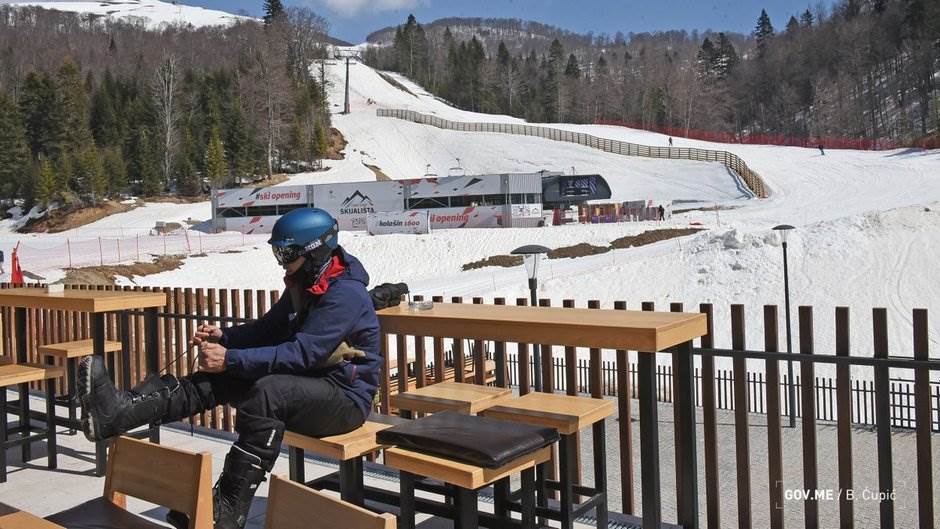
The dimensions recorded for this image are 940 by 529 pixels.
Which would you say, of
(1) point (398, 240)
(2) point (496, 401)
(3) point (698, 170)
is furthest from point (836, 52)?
(2) point (496, 401)

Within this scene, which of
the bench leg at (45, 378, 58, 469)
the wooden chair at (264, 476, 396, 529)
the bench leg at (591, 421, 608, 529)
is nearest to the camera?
the wooden chair at (264, 476, 396, 529)

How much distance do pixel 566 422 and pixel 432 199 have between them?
144ft

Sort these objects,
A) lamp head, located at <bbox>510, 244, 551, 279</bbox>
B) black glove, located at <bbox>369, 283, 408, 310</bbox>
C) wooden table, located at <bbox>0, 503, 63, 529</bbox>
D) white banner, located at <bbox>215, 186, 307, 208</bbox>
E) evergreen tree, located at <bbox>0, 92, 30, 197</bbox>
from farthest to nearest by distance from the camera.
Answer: evergreen tree, located at <bbox>0, 92, 30, 197</bbox> → white banner, located at <bbox>215, 186, 307, 208</bbox> → lamp head, located at <bbox>510, 244, 551, 279</bbox> → black glove, located at <bbox>369, 283, 408, 310</bbox> → wooden table, located at <bbox>0, 503, 63, 529</bbox>

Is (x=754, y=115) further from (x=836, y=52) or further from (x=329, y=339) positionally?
(x=329, y=339)

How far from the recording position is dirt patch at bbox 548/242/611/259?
109 feet

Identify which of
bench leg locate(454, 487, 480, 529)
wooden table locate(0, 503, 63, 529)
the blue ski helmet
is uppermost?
the blue ski helmet

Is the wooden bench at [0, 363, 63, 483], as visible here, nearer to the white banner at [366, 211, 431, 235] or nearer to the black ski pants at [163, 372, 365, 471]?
the black ski pants at [163, 372, 365, 471]

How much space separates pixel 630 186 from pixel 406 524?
6260cm

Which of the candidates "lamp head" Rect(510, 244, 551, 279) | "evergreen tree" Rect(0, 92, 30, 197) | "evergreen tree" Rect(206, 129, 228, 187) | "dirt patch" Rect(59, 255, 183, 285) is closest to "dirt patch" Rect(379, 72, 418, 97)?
"evergreen tree" Rect(206, 129, 228, 187)

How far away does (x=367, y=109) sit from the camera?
105m

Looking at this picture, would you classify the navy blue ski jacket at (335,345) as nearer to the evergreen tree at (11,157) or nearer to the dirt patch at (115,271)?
the dirt patch at (115,271)

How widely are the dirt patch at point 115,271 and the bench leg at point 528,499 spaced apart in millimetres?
24654

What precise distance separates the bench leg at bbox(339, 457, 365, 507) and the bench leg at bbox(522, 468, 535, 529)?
2.84 ft

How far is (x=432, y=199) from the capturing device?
47.3 meters
